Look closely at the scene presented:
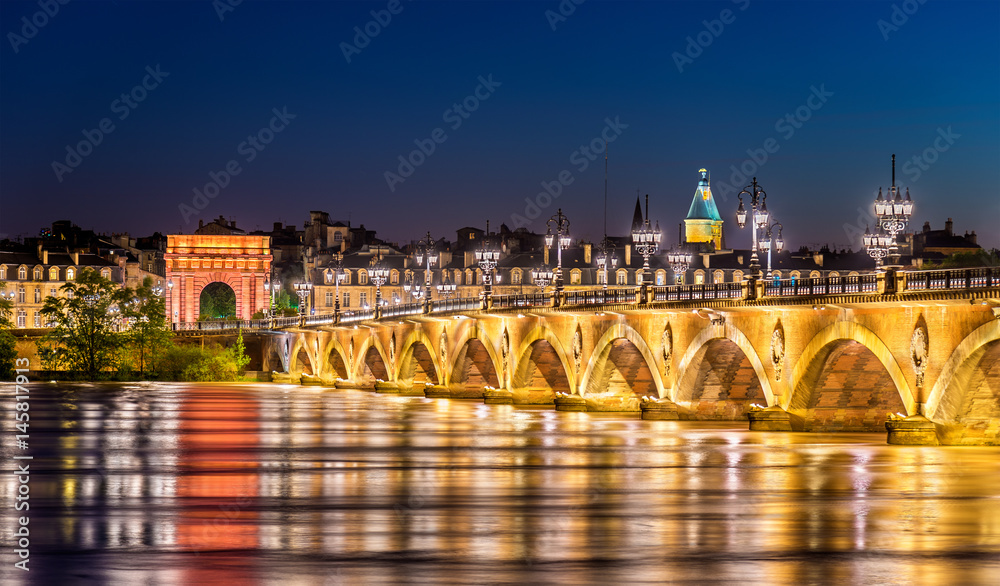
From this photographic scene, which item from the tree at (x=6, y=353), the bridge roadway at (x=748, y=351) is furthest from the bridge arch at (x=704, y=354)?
the tree at (x=6, y=353)

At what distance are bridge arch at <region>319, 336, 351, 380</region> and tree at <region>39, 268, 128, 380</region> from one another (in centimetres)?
1719

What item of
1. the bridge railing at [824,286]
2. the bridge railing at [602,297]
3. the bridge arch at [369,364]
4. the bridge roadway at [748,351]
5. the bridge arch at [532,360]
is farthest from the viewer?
the bridge arch at [369,364]

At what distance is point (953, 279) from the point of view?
4122 cm

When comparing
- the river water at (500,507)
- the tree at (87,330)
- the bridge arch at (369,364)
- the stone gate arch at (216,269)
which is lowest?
the river water at (500,507)

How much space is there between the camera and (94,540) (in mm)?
27078

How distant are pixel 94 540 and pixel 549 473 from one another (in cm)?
1639

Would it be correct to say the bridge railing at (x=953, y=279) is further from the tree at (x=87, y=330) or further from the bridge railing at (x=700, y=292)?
the tree at (x=87, y=330)

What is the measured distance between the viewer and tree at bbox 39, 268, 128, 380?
110 meters

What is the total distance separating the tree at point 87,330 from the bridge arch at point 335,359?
17188mm

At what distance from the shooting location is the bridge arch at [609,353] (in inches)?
2403

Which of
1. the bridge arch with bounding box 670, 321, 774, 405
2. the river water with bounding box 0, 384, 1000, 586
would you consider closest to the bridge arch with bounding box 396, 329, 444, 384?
the bridge arch with bounding box 670, 321, 774, 405

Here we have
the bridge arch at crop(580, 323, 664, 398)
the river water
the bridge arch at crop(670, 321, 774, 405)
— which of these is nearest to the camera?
the river water

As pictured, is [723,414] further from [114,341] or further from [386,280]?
[386,280]

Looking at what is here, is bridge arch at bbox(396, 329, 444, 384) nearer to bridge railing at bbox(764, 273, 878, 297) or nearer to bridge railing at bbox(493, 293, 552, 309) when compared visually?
bridge railing at bbox(493, 293, 552, 309)
